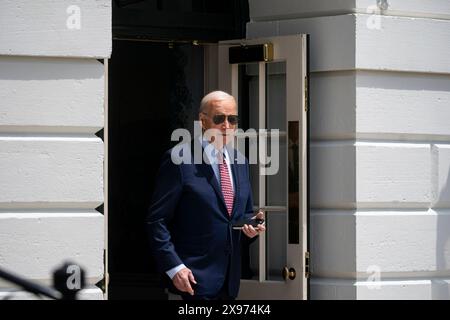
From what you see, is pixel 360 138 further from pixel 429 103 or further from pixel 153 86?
pixel 153 86

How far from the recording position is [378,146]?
7938 mm

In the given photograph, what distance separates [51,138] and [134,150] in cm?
327

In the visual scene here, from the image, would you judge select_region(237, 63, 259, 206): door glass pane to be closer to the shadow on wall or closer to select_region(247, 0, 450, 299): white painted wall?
select_region(247, 0, 450, 299): white painted wall

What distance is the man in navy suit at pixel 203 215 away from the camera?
7055 millimetres

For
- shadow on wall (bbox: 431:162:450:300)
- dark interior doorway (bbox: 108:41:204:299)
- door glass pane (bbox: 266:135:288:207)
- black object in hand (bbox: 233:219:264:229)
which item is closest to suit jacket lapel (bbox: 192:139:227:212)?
black object in hand (bbox: 233:219:264:229)

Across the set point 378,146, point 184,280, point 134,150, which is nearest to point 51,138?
point 184,280

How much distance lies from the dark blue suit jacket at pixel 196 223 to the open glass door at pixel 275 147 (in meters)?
0.72

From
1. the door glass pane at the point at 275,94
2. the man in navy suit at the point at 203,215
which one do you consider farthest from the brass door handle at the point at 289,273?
the door glass pane at the point at 275,94

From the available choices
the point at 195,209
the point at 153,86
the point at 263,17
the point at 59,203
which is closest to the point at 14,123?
the point at 59,203

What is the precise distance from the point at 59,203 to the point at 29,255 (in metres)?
0.33

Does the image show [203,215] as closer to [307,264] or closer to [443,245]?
[307,264]

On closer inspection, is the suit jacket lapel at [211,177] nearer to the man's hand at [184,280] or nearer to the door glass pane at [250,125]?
the man's hand at [184,280]

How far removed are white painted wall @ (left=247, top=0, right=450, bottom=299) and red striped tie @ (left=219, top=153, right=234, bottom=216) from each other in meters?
0.91

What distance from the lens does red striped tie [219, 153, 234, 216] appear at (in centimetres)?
725
